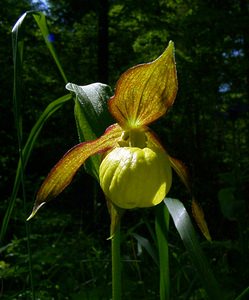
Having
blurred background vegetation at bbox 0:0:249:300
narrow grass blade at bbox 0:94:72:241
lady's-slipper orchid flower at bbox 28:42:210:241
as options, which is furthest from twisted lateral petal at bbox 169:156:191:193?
blurred background vegetation at bbox 0:0:249:300

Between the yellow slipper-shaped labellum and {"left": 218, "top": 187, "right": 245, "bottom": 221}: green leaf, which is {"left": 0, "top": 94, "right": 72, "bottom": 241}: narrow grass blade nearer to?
the yellow slipper-shaped labellum

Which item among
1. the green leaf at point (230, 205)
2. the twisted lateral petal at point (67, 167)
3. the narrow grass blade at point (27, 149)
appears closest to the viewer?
the twisted lateral petal at point (67, 167)

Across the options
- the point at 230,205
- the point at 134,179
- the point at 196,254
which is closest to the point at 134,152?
the point at 134,179

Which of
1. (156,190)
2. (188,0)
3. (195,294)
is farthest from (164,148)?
(188,0)

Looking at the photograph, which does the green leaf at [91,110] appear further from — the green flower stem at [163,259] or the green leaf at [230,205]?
the green leaf at [230,205]

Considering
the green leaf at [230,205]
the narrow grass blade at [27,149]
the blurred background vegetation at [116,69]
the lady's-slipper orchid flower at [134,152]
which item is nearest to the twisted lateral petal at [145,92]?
the lady's-slipper orchid flower at [134,152]

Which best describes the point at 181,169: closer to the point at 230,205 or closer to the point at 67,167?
the point at 67,167
